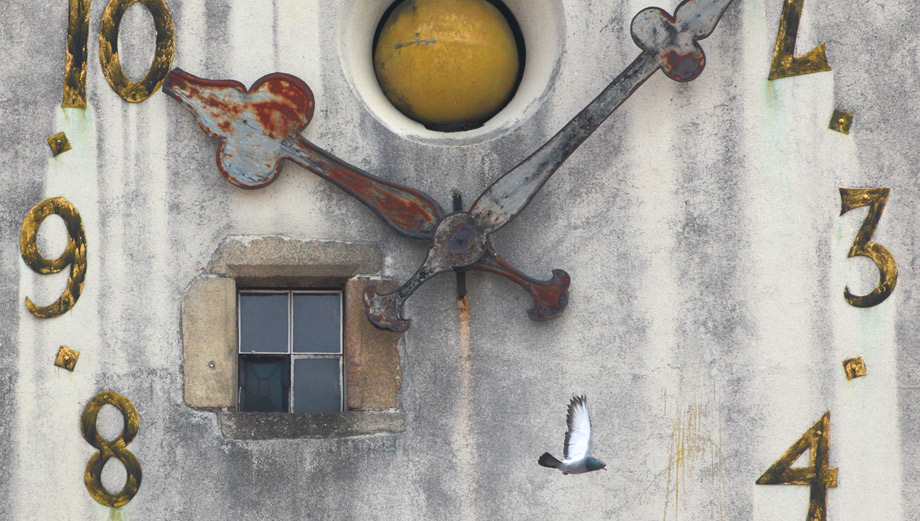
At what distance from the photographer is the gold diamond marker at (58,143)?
21.9ft

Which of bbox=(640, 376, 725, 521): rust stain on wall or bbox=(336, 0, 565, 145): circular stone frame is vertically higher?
bbox=(336, 0, 565, 145): circular stone frame

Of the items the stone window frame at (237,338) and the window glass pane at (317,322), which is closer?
the stone window frame at (237,338)

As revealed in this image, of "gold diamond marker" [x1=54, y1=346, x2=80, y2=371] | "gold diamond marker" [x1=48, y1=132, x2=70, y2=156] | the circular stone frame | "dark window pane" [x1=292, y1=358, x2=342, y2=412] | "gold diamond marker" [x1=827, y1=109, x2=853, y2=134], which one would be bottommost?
"dark window pane" [x1=292, y1=358, x2=342, y2=412]

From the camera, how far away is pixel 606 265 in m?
6.66

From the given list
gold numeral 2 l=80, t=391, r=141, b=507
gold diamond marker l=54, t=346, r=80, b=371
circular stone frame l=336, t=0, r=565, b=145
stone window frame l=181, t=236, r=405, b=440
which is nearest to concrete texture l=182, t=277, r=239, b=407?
stone window frame l=181, t=236, r=405, b=440

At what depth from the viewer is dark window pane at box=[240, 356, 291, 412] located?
22.0 feet

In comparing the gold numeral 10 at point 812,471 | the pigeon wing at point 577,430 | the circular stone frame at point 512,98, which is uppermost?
the circular stone frame at point 512,98

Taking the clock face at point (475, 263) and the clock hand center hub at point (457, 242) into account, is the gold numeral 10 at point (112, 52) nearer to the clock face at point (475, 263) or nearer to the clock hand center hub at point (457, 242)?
the clock face at point (475, 263)

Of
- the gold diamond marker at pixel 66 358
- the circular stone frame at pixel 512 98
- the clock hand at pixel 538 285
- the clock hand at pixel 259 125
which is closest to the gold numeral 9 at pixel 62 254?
the gold diamond marker at pixel 66 358

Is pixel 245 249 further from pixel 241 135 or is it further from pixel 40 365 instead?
pixel 40 365

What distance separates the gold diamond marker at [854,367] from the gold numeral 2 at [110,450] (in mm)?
2617

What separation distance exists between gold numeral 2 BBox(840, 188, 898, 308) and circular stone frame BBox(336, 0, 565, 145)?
1.22 meters

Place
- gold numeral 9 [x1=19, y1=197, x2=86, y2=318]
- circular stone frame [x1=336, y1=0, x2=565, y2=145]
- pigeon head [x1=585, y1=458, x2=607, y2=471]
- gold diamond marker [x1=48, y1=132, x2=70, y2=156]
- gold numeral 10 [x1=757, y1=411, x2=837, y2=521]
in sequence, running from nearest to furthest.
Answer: pigeon head [x1=585, y1=458, x2=607, y2=471], gold numeral 10 [x1=757, y1=411, x2=837, y2=521], gold numeral 9 [x1=19, y1=197, x2=86, y2=318], gold diamond marker [x1=48, y1=132, x2=70, y2=156], circular stone frame [x1=336, y1=0, x2=565, y2=145]

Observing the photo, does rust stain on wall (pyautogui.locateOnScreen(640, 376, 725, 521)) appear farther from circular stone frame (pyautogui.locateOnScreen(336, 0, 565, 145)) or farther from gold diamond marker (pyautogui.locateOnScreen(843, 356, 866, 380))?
circular stone frame (pyautogui.locateOnScreen(336, 0, 565, 145))
